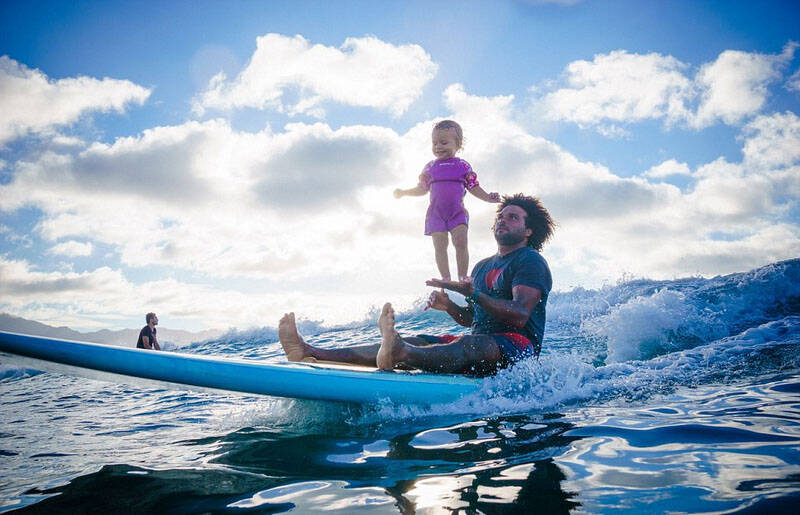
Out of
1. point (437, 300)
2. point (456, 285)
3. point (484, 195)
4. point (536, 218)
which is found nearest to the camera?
point (456, 285)

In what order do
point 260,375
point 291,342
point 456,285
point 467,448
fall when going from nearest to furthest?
point 467,448 → point 260,375 → point 456,285 → point 291,342

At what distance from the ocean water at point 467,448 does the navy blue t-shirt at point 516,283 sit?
0.28 m

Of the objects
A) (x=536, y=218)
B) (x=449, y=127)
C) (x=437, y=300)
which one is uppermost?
(x=449, y=127)

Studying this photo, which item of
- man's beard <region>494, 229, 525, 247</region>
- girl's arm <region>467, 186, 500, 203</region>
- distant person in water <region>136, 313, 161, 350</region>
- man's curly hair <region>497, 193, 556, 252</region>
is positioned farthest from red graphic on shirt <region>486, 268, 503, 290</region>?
distant person in water <region>136, 313, 161, 350</region>

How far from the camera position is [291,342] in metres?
3.67

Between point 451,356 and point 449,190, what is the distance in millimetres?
2696

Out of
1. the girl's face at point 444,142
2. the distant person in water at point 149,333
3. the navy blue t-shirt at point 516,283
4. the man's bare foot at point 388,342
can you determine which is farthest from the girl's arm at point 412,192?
the distant person in water at point 149,333

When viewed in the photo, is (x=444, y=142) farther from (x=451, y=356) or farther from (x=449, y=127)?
(x=451, y=356)

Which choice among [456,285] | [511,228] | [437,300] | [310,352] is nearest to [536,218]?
[511,228]

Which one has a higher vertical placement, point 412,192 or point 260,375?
point 412,192

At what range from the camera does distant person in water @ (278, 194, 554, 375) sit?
127 inches

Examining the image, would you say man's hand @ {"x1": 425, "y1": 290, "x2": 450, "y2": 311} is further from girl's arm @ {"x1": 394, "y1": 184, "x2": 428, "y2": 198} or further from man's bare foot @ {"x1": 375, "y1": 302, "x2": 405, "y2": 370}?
girl's arm @ {"x1": 394, "y1": 184, "x2": 428, "y2": 198}

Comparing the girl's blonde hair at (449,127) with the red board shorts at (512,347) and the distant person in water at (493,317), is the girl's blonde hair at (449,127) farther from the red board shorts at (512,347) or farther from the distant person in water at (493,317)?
the red board shorts at (512,347)

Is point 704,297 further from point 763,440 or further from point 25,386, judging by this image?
point 25,386
